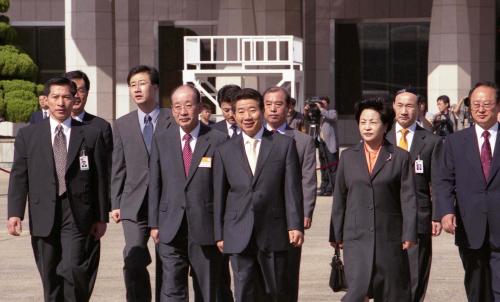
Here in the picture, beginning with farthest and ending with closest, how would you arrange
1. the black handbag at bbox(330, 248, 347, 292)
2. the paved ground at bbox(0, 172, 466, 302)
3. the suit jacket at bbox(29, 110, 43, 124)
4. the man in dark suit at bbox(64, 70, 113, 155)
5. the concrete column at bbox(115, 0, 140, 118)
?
the concrete column at bbox(115, 0, 140, 118) → the suit jacket at bbox(29, 110, 43, 124) → the paved ground at bbox(0, 172, 466, 302) → the man in dark suit at bbox(64, 70, 113, 155) → the black handbag at bbox(330, 248, 347, 292)

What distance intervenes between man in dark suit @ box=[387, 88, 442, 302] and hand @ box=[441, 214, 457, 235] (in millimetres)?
371

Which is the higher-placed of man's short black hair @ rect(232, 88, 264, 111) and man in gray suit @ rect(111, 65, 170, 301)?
man's short black hair @ rect(232, 88, 264, 111)

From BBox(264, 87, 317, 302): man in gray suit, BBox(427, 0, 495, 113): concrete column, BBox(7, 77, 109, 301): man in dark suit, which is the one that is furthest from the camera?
BBox(427, 0, 495, 113): concrete column

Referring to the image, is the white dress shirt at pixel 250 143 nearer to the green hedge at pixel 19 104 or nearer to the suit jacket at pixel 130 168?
the suit jacket at pixel 130 168

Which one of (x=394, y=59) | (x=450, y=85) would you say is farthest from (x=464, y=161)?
(x=394, y=59)

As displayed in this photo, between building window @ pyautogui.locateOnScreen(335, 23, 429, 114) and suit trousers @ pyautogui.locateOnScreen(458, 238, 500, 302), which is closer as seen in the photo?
suit trousers @ pyautogui.locateOnScreen(458, 238, 500, 302)

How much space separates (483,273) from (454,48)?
25132 mm

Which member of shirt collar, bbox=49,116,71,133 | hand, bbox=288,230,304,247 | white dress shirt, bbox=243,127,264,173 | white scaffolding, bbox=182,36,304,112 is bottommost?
hand, bbox=288,230,304,247

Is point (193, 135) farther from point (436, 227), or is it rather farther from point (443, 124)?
point (443, 124)

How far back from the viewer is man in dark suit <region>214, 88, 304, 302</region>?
1026 cm

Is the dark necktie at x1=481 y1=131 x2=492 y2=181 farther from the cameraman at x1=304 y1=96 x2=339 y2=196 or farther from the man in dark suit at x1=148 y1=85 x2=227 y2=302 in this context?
the cameraman at x1=304 y1=96 x2=339 y2=196

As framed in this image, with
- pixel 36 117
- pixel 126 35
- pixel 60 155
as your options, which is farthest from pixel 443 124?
pixel 126 35

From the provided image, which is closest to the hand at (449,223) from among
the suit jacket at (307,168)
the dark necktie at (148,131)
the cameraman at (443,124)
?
the suit jacket at (307,168)

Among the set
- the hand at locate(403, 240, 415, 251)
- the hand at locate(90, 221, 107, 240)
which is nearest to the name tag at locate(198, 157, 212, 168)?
the hand at locate(90, 221, 107, 240)
